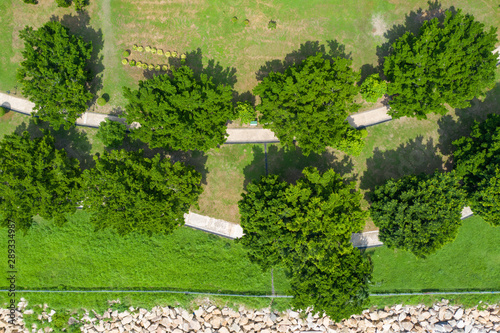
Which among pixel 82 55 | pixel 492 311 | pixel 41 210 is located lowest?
pixel 492 311

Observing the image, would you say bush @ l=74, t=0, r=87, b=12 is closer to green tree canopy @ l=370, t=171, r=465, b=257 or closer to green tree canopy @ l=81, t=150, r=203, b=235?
green tree canopy @ l=81, t=150, r=203, b=235

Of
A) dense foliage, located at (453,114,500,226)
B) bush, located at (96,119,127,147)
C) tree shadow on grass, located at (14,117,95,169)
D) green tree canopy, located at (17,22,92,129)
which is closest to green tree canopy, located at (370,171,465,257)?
dense foliage, located at (453,114,500,226)

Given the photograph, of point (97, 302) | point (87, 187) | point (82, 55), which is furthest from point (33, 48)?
point (97, 302)

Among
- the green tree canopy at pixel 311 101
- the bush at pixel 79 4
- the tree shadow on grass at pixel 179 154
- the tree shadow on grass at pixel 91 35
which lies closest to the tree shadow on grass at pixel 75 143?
the tree shadow on grass at pixel 179 154

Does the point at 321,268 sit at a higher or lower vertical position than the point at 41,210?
lower

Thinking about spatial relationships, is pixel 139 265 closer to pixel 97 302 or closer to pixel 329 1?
pixel 97 302

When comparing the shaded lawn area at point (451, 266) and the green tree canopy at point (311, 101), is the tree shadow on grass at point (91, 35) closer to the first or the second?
the green tree canopy at point (311, 101)

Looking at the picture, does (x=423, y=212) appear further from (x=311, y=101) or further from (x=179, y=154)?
(x=179, y=154)
